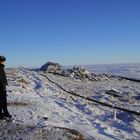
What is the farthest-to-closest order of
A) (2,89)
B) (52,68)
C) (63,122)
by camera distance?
(52,68) → (63,122) → (2,89)

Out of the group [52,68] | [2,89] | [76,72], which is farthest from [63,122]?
[52,68]

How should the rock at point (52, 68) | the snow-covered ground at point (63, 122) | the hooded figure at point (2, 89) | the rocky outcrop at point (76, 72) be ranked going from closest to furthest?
the snow-covered ground at point (63, 122) → the hooded figure at point (2, 89) → the rocky outcrop at point (76, 72) → the rock at point (52, 68)

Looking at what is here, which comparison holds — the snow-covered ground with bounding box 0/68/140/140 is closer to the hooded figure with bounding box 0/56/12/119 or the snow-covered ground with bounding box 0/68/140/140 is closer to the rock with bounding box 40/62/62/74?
the hooded figure with bounding box 0/56/12/119

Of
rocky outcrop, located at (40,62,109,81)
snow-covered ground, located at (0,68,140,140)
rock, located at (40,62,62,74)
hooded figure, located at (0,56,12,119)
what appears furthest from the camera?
rock, located at (40,62,62,74)

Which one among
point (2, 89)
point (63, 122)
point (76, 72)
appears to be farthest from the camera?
point (76, 72)

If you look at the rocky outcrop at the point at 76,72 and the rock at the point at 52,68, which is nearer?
the rocky outcrop at the point at 76,72

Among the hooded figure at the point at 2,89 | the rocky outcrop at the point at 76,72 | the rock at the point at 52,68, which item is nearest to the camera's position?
the hooded figure at the point at 2,89

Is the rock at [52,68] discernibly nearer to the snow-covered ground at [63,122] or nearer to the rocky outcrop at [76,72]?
the rocky outcrop at [76,72]

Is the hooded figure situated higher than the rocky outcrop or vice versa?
the hooded figure

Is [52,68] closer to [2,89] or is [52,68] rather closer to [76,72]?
[76,72]

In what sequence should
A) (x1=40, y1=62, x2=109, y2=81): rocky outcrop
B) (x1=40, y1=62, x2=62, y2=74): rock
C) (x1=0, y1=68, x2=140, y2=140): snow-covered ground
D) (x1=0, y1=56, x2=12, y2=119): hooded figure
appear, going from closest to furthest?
Answer: (x1=0, y1=68, x2=140, y2=140): snow-covered ground
(x1=0, y1=56, x2=12, y2=119): hooded figure
(x1=40, y1=62, x2=109, y2=81): rocky outcrop
(x1=40, y1=62, x2=62, y2=74): rock

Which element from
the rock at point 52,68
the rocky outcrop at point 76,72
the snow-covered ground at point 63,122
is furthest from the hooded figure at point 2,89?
the rock at point 52,68

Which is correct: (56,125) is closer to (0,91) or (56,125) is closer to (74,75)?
(0,91)

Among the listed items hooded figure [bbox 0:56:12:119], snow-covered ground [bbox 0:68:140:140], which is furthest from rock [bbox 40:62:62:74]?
hooded figure [bbox 0:56:12:119]
